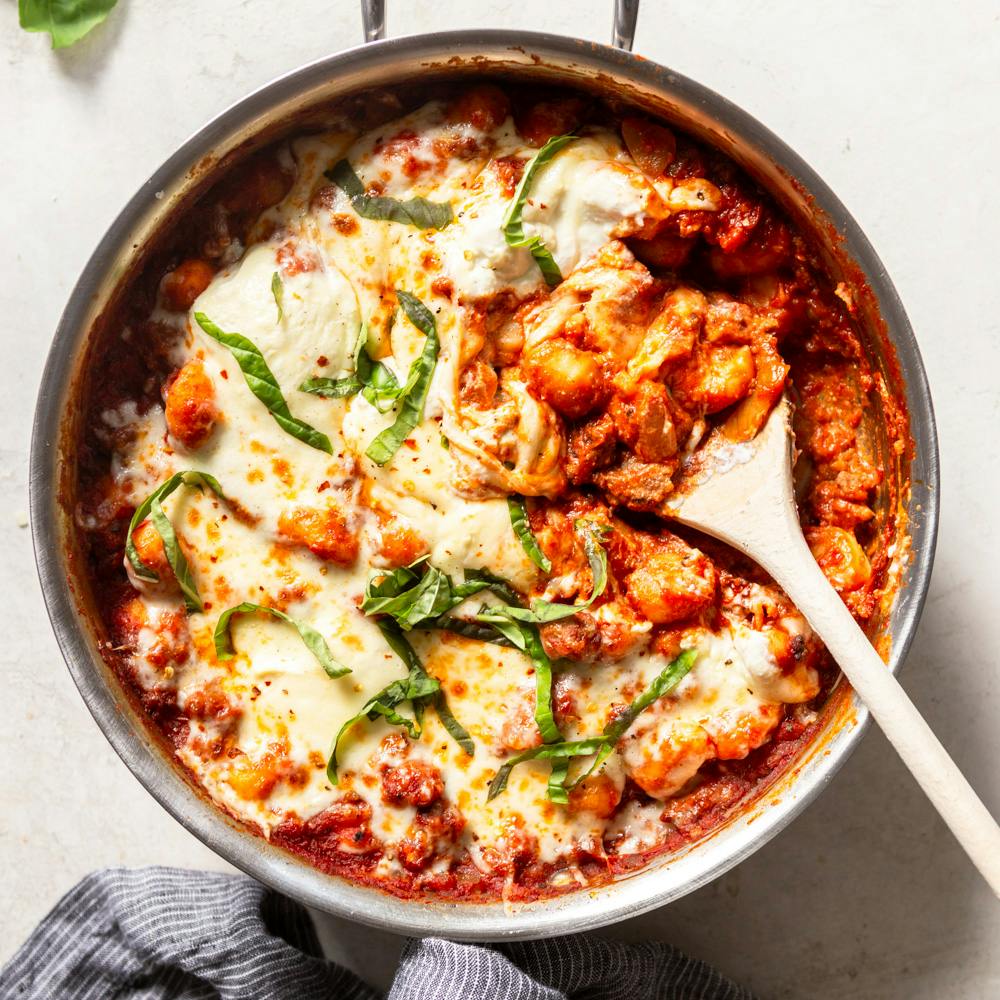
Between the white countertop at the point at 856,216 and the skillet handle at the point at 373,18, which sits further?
the white countertop at the point at 856,216

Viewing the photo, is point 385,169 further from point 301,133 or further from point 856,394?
point 856,394

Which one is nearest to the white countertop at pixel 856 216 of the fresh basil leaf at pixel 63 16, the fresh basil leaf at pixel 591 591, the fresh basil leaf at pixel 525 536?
the fresh basil leaf at pixel 63 16

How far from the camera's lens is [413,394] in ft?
8.38

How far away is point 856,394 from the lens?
2.73m

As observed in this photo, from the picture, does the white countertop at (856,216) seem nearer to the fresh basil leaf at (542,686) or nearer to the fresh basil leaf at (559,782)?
the fresh basil leaf at (559,782)

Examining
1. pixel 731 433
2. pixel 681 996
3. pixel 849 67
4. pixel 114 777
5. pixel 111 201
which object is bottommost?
pixel 681 996

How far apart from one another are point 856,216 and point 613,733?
1.57 metres

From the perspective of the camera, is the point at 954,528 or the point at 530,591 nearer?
the point at 530,591

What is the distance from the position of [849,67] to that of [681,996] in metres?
2.63

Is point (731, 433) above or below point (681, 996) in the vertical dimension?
above

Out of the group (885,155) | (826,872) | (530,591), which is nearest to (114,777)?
(530,591)

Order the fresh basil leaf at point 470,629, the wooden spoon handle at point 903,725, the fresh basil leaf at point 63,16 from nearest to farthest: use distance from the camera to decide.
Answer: the wooden spoon handle at point 903,725, the fresh basil leaf at point 470,629, the fresh basil leaf at point 63,16

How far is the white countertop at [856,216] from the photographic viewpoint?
293 cm

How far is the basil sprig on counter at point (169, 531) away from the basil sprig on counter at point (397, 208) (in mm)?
762
